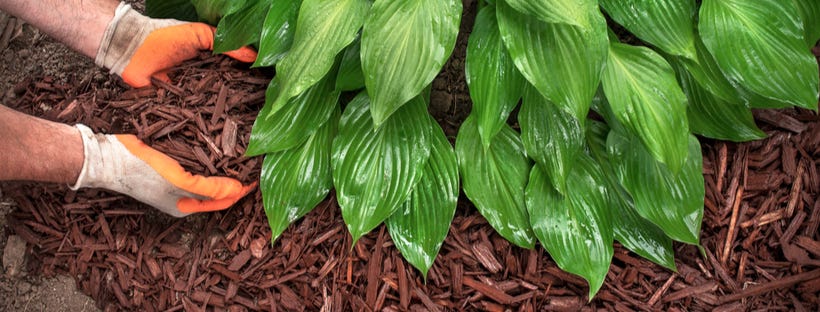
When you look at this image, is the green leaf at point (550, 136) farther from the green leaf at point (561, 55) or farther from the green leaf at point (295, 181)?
the green leaf at point (295, 181)

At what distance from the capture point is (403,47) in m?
1.42

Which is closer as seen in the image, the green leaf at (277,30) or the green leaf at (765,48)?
the green leaf at (765,48)

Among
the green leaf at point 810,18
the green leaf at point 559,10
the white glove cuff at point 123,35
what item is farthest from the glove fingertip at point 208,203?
the green leaf at point 810,18

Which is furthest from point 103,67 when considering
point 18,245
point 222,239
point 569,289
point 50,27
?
point 569,289

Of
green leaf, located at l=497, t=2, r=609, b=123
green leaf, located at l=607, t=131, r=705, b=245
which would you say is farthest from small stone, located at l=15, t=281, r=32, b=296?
green leaf, located at l=607, t=131, r=705, b=245

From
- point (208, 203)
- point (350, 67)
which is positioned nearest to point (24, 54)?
point (208, 203)

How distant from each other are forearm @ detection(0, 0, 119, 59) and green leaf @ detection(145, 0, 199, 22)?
189 millimetres

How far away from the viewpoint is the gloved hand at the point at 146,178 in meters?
1.73

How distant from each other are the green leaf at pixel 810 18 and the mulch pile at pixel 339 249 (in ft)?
0.70

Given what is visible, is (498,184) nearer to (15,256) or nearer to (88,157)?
(88,157)

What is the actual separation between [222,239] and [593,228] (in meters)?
0.97

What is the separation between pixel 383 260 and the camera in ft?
5.67

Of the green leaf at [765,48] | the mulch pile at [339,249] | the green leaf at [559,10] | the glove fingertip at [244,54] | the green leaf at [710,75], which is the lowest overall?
the mulch pile at [339,249]

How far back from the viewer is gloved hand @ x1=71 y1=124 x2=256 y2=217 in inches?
68.2
